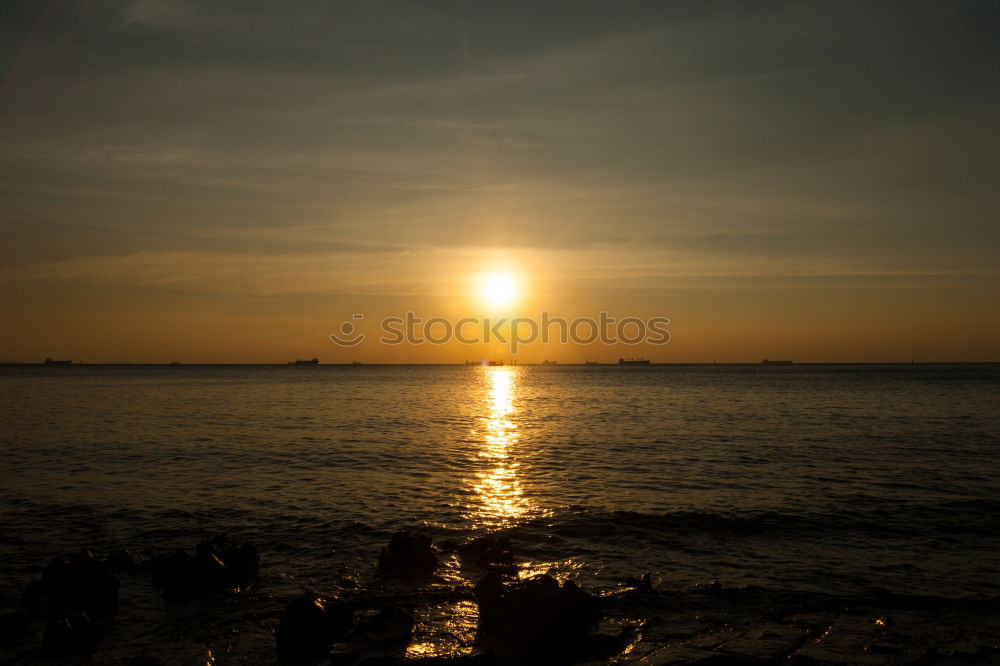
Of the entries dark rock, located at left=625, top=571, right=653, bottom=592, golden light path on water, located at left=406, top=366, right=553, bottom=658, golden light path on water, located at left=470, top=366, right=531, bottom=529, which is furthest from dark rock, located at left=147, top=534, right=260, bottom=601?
dark rock, located at left=625, top=571, right=653, bottom=592

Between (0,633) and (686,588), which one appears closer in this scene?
(0,633)

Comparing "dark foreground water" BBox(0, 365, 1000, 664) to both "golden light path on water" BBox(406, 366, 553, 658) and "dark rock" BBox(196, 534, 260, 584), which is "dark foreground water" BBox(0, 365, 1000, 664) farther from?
"dark rock" BBox(196, 534, 260, 584)

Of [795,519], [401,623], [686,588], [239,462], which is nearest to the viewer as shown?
[401,623]

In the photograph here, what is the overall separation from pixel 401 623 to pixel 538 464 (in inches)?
1047

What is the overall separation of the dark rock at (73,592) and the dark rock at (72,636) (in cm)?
81

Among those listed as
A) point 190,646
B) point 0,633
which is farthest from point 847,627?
point 0,633

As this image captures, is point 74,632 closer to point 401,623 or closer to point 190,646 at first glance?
point 190,646

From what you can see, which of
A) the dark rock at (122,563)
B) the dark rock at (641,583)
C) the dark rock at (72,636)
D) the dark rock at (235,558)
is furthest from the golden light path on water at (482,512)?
the dark rock at (122,563)

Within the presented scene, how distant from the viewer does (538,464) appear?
133 ft

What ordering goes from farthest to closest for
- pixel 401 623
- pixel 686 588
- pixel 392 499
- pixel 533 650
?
pixel 392 499
pixel 686 588
pixel 401 623
pixel 533 650

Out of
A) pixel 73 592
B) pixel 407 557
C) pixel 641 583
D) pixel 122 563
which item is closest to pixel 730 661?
pixel 641 583

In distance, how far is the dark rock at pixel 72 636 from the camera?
13.4 m

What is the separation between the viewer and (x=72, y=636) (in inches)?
541

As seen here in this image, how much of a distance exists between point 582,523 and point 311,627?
12947 millimetres
